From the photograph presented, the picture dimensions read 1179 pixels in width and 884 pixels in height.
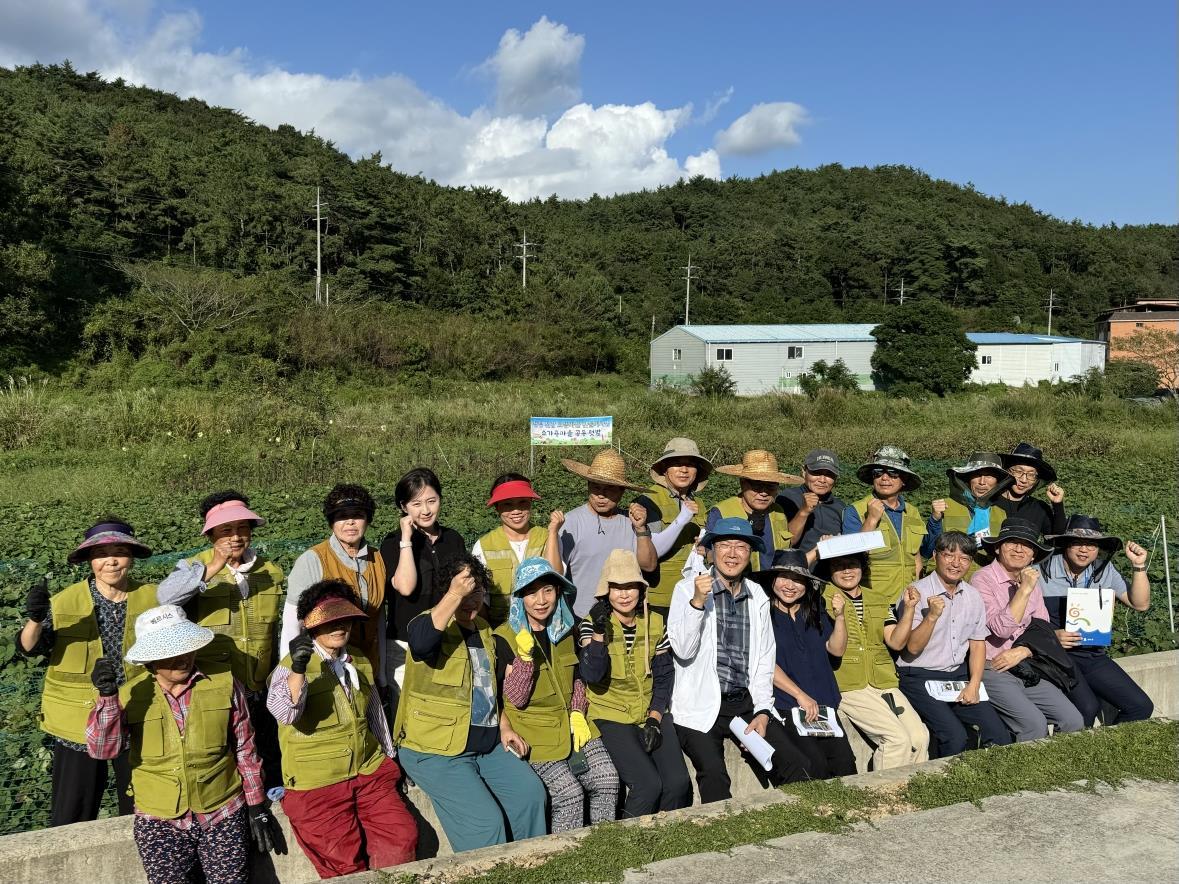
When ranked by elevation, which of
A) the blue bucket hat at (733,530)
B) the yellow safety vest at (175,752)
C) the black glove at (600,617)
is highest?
the blue bucket hat at (733,530)

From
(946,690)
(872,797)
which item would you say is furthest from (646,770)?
(946,690)

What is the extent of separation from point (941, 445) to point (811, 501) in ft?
53.8

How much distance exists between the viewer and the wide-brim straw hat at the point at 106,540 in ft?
11.4

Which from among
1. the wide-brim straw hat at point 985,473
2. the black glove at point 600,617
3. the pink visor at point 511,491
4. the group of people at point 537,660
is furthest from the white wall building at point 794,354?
the black glove at point 600,617

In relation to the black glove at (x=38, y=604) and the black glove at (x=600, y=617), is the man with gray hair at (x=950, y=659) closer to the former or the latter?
the black glove at (x=600, y=617)

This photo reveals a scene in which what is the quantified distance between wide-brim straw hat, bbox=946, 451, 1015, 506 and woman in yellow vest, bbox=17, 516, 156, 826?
4.84 m

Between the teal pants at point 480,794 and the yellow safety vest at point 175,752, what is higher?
the yellow safety vest at point 175,752

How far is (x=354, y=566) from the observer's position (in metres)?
3.92

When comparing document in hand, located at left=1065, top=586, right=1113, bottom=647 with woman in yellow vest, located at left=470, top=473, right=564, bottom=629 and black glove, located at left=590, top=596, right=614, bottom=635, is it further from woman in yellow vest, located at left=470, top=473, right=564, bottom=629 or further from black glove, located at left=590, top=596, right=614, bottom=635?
woman in yellow vest, located at left=470, top=473, right=564, bottom=629

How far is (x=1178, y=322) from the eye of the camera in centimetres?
4662

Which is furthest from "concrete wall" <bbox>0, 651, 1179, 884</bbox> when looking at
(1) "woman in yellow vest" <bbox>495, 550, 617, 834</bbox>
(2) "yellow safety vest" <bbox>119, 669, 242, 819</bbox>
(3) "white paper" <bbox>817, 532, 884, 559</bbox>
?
(3) "white paper" <bbox>817, 532, 884, 559</bbox>

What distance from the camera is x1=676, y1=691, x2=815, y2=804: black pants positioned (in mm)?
3912

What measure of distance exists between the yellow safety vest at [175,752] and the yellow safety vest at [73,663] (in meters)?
0.29

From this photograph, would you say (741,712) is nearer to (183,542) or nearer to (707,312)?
(183,542)
